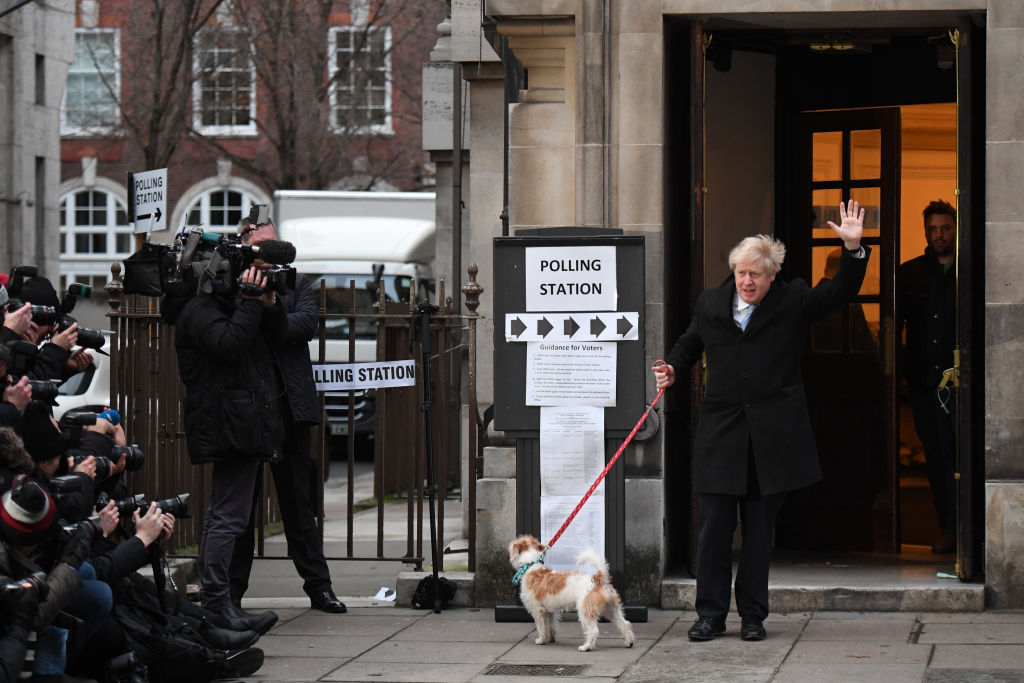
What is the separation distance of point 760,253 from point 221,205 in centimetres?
3375

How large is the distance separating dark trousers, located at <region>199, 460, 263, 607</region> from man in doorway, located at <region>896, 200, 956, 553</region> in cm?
396

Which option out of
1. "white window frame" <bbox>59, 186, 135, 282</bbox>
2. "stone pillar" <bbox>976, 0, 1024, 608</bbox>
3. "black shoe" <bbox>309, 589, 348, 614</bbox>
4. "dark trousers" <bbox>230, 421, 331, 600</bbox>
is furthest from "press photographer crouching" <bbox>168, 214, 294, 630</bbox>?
"white window frame" <bbox>59, 186, 135, 282</bbox>

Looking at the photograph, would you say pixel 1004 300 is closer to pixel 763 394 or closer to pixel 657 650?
pixel 763 394

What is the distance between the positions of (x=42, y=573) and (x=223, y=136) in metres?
29.9

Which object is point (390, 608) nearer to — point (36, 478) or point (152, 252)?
point (152, 252)

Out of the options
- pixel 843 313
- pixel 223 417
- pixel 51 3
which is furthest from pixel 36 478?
pixel 51 3

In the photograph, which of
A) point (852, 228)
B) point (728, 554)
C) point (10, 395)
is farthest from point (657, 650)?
point (10, 395)

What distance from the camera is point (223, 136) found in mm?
34969

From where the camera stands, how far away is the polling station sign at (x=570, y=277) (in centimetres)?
812

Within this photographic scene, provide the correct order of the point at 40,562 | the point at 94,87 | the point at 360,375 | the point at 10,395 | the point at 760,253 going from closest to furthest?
the point at 40,562
the point at 10,395
the point at 760,253
the point at 360,375
the point at 94,87

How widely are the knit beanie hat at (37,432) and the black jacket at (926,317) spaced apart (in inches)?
205

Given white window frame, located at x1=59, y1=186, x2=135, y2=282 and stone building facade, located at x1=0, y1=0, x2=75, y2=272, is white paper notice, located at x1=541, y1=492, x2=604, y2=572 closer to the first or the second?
stone building facade, located at x1=0, y1=0, x2=75, y2=272

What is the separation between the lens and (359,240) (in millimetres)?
22844

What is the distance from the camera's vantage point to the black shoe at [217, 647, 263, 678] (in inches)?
271
